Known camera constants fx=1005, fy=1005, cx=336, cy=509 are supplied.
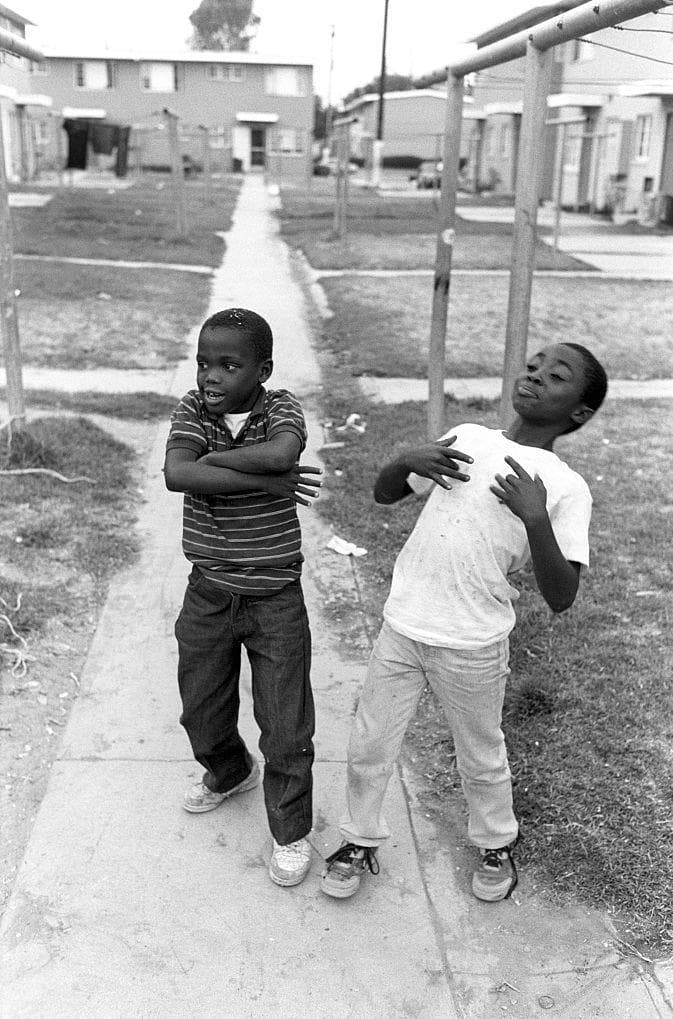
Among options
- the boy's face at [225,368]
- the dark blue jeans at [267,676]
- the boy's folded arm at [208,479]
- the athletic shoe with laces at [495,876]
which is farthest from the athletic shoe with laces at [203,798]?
the boy's face at [225,368]

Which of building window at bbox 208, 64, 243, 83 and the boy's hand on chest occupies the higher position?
building window at bbox 208, 64, 243, 83

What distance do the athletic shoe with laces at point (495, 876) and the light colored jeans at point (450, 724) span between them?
4 cm

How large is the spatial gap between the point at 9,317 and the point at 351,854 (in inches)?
154

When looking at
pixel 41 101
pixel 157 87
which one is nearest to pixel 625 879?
pixel 41 101

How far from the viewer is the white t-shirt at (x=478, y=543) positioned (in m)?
2.32

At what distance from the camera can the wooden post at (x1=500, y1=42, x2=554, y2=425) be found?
4156 millimetres

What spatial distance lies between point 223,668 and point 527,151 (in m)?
2.79

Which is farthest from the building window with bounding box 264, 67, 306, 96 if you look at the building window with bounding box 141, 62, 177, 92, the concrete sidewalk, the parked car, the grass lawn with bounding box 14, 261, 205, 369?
the concrete sidewalk

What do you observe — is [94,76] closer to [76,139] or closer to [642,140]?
[76,139]

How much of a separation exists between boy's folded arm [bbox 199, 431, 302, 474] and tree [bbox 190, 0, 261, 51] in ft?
263

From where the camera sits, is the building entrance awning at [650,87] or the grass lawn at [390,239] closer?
the building entrance awning at [650,87]

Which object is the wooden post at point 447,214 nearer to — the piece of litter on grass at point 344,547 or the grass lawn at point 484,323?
the piece of litter on grass at point 344,547

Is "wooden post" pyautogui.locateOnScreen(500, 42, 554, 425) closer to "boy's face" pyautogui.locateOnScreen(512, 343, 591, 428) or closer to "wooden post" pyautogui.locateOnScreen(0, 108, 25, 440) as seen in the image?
"boy's face" pyautogui.locateOnScreen(512, 343, 591, 428)

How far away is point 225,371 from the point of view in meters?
2.37
